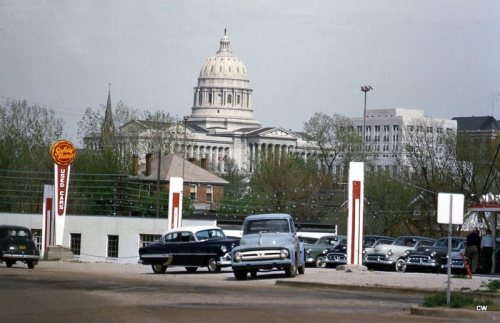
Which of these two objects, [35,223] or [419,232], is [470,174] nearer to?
[419,232]

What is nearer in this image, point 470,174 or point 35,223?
point 35,223

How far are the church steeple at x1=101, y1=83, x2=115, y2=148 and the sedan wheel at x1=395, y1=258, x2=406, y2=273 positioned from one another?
61.0 meters

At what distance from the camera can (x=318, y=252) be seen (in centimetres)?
5325

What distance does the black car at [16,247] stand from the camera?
1868 inches

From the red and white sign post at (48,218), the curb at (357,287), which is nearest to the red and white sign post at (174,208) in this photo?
the red and white sign post at (48,218)

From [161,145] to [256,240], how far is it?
81274mm

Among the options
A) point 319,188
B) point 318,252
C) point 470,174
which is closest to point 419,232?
point 470,174

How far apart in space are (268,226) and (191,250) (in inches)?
214

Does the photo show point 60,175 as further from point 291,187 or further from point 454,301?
point 291,187

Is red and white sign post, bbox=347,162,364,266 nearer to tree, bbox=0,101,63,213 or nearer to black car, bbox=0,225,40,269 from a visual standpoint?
black car, bbox=0,225,40,269

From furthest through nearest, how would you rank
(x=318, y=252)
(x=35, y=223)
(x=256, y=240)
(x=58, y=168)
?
(x=35, y=223) < (x=58, y=168) < (x=318, y=252) < (x=256, y=240)

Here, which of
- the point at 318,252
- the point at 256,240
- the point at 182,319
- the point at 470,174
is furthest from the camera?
the point at 470,174

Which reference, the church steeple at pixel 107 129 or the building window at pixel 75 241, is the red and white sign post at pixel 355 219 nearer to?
the building window at pixel 75 241

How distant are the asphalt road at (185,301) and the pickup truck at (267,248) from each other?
0.59 meters
